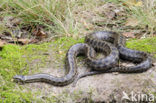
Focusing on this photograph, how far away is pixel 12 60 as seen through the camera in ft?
18.6

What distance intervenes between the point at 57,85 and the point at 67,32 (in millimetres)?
→ 2599

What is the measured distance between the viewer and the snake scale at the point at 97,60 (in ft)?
16.5

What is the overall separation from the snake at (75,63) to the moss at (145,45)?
707 mm

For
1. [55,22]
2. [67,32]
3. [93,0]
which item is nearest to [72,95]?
[67,32]

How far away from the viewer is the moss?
6039 mm

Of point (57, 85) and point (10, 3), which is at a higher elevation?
point (10, 3)

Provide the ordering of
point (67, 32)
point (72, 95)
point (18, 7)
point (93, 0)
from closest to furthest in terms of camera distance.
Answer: point (72, 95), point (67, 32), point (18, 7), point (93, 0)

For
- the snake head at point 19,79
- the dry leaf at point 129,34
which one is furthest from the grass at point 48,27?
the dry leaf at point 129,34

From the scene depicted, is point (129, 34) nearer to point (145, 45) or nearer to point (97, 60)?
point (145, 45)

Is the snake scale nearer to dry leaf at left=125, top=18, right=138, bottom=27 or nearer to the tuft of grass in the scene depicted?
the tuft of grass

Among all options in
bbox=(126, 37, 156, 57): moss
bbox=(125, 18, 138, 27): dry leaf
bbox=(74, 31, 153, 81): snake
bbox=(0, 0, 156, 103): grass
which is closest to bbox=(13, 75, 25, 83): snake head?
bbox=(0, 0, 156, 103): grass

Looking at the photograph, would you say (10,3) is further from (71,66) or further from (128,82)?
(128,82)

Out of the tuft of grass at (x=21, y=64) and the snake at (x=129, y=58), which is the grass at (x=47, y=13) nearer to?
the tuft of grass at (x=21, y=64)

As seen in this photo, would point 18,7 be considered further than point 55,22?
Yes
